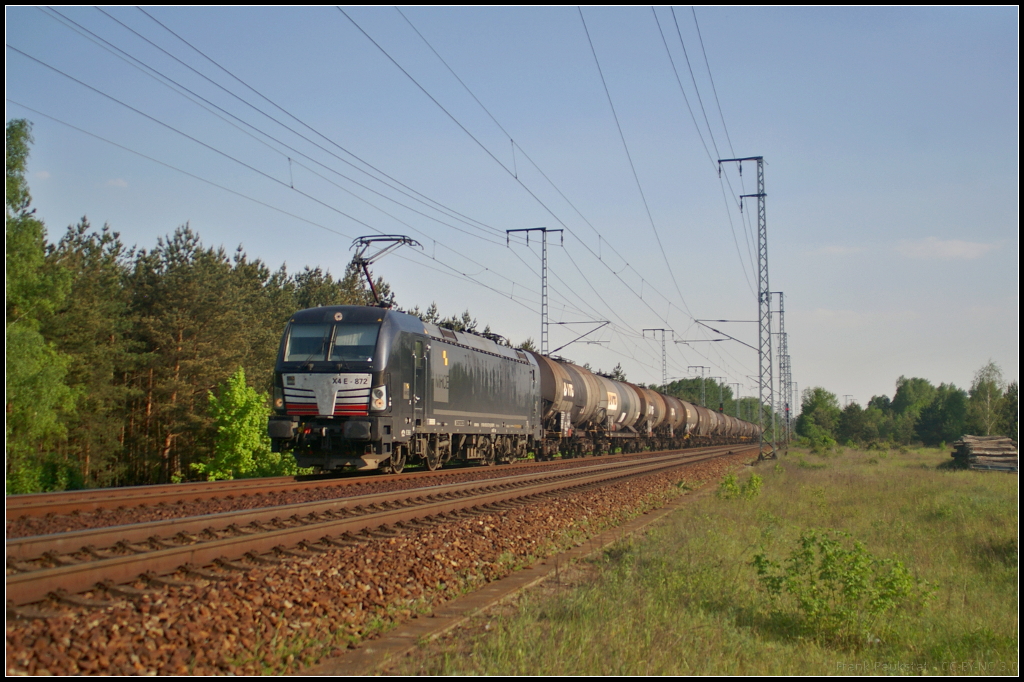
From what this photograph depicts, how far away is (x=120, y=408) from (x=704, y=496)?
29.9 m

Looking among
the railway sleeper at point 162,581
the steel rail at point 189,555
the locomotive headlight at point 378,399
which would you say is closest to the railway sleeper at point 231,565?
the steel rail at point 189,555

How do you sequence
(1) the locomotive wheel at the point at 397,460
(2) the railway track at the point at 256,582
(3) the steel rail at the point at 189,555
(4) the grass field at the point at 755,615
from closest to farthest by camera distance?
(2) the railway track at the point at 256,582 < (4) the grass field at the point at 755,615 < (3) the steel rail at the point at 189,555 < (1) the locomotive wheel at the point at 397,460

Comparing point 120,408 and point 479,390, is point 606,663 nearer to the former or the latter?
point 479,390

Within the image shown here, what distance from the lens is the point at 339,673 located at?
500cm

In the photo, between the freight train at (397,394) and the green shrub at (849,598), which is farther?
the freight train at (397,394)

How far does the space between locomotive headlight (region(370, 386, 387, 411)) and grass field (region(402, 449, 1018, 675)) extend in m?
7.13

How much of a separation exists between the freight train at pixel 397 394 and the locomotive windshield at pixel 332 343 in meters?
0.02

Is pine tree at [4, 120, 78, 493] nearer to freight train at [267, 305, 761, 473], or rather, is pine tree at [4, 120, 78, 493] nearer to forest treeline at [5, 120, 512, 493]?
forest treeline at [5, 120, 512, 493]

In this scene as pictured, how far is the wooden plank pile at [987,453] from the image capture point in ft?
102

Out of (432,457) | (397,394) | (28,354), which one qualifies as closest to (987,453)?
(432,457)

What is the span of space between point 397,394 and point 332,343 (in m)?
1.88

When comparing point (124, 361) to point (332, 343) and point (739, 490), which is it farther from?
point (739, 490)


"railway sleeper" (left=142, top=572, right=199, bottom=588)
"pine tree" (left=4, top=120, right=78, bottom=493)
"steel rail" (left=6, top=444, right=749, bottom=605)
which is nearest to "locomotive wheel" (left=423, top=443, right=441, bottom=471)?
"steel rail" (left=6, top=444, right=749, bottom=605)

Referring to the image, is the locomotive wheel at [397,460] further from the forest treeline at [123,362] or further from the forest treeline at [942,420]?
the forest treeline at [942,420]
